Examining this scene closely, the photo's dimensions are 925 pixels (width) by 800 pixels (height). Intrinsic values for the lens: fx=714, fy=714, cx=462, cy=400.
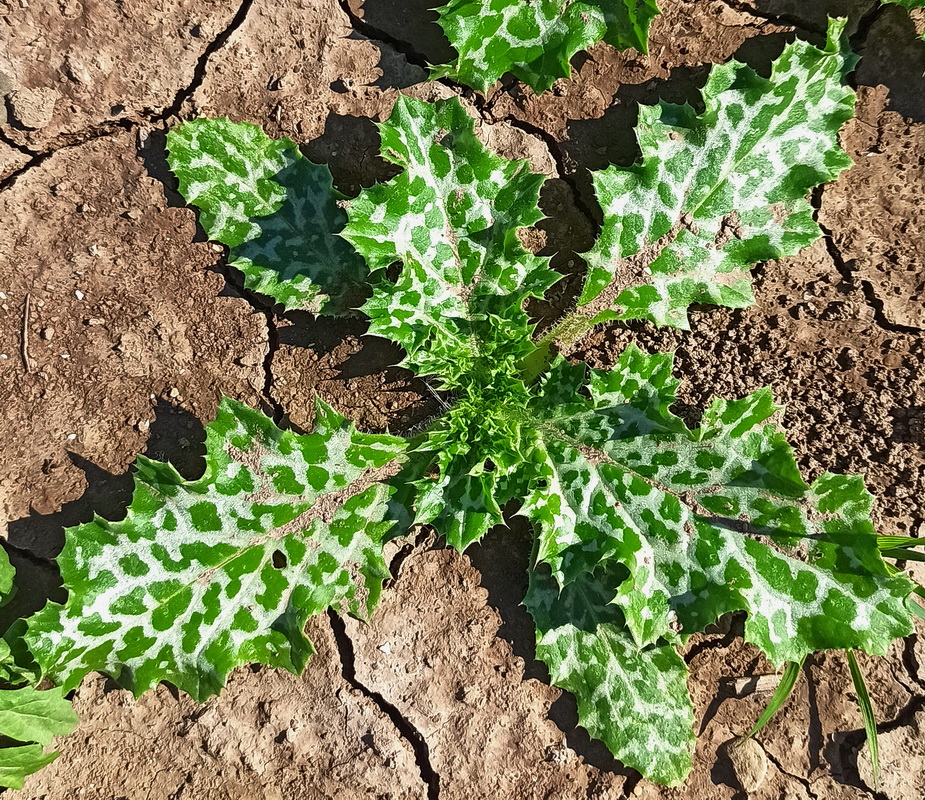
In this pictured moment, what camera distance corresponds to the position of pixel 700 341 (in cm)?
289

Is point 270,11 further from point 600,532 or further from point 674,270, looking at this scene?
point 600,532

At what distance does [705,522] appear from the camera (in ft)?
8.31

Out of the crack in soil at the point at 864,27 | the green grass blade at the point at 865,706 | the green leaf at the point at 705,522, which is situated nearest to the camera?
the green leaf at the point at 705,522

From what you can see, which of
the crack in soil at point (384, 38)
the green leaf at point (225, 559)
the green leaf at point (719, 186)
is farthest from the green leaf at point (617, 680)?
the crack in soil at point (384, 38)

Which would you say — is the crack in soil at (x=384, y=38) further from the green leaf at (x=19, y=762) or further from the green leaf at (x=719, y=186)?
the green leaf at (x=19, y=762)

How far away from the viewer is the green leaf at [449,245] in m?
2.62

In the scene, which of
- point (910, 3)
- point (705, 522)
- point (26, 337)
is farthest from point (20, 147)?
point (910, 3)

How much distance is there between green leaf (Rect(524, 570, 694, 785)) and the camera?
2678 mm

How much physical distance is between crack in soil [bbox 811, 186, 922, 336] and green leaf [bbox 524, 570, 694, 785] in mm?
1515

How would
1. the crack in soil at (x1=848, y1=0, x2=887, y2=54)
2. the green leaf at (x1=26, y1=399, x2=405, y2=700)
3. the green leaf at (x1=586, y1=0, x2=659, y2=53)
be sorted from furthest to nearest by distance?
the crack in soil at (x1=848, y1=0, x2=887, y2=54) < the green leaf at (x1=586, y1=0, x2=659, y2=53) < the green leaf at (x1=26, y1=399, x2=405, y2=700)

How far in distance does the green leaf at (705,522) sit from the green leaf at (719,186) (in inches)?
13.5

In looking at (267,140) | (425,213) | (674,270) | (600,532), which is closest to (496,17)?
(425,213)

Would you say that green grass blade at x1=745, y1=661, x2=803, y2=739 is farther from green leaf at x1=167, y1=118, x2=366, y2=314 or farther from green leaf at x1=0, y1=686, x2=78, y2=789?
green leaf at x1=0, y1=686, x2=78, y2=789

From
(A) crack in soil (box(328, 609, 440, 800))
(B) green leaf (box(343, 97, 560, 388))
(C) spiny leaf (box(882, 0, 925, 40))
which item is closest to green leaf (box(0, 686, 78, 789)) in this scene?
(A) crack in soil (box(328, 609, 440, 800))
